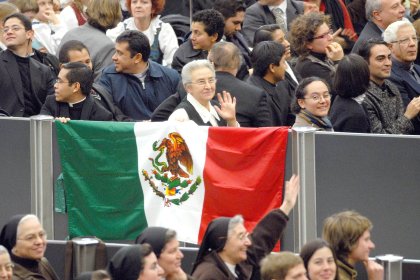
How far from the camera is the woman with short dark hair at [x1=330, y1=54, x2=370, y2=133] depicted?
13.3 m

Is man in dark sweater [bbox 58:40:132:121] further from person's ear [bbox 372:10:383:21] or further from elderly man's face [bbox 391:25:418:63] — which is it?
person's ear [bbox 372:10:383:21]

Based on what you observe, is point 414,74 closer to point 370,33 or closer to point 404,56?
point 404,56

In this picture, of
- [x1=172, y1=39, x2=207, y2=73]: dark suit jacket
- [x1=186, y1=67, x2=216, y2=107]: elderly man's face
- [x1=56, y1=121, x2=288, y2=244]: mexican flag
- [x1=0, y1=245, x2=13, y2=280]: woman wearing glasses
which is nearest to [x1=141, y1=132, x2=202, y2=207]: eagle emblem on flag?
[x1=56, y1=121, x2=288, y2=244]: mexican flag

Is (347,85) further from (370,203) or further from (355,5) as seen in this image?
(355,5)

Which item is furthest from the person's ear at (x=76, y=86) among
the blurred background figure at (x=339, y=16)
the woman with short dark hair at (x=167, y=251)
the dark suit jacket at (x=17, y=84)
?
the blurred background figure at (x=339, y=16)

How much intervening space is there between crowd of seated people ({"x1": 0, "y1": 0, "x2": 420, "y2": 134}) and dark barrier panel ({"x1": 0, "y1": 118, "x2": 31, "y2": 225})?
16.5 inches

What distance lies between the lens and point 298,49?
14844mm

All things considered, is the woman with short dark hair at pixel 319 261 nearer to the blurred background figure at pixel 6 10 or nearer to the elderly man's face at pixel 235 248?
the elderly man's face at pixel 235 248

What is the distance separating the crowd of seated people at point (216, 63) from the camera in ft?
44.4

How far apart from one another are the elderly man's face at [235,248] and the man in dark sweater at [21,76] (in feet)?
13.5

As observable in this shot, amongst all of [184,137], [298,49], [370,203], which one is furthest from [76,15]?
[370,203]

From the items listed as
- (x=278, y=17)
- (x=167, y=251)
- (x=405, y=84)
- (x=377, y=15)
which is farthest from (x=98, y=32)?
(x=167, y=251)

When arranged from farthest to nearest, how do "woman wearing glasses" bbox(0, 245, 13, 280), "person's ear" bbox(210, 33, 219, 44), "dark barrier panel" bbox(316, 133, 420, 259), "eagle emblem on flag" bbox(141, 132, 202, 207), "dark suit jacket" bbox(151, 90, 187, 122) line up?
"person's ear" bbox(210, 33, 219, 44)
"dark suit jacket" bbox(151, 90, 187, 122)
"eagle emblem on flag" bbox(141, 132, 202, 207)
"dark barrier panel" bbox(316, 133, 420, 259)
"woman wearing glasses" bbox(0, 245, 13, 280)

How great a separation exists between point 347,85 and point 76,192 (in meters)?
2.46
